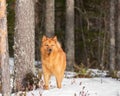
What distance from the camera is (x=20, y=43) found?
11.9 m

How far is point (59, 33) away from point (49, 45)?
53.3ft

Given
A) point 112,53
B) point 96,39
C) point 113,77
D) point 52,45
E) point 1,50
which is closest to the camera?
point 1,50

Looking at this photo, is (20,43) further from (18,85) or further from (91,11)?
(91,11)

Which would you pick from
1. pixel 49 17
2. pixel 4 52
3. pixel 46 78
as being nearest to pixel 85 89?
pixel 46 78

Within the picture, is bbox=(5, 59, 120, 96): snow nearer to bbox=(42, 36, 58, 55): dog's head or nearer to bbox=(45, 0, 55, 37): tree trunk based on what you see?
bbox=(42, 36, 58, 55): dog's head

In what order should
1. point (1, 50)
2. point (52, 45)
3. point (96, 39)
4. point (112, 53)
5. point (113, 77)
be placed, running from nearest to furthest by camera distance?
point (1, 50)
point (52, 45)
point (113, 77)
point (112, 53)
point (96, 39)

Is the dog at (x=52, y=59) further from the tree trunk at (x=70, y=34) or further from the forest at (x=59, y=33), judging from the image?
the tree trunk at (x=70, y=34)

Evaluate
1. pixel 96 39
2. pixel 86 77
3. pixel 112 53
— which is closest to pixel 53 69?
pixel 86 77

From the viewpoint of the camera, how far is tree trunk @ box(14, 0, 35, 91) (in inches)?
463

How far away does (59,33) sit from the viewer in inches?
1096

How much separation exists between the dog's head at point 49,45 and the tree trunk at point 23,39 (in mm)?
433

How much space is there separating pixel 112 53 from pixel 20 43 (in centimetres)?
957

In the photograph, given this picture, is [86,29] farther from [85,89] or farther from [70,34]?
[85,89]

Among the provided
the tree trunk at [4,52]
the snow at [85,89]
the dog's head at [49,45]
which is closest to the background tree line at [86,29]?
the snow at [85,89]
